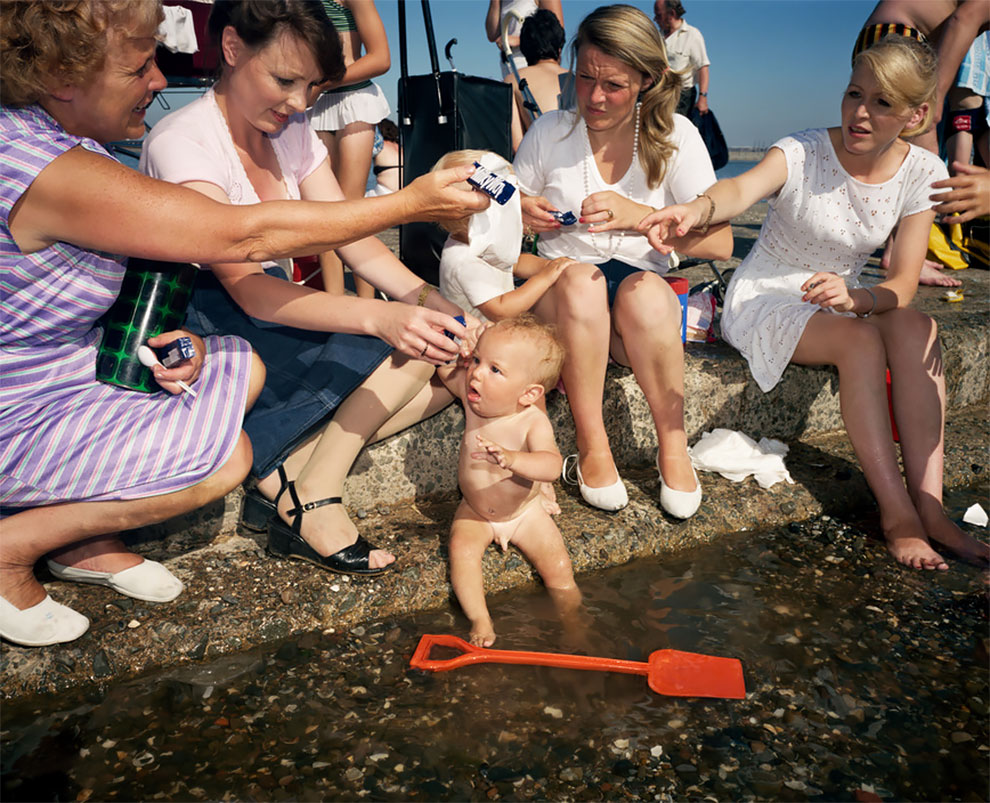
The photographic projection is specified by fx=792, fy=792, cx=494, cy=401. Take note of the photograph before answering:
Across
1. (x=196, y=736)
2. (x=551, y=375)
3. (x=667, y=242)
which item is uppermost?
(x=667, y=242)

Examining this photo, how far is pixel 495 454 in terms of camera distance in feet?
7.82

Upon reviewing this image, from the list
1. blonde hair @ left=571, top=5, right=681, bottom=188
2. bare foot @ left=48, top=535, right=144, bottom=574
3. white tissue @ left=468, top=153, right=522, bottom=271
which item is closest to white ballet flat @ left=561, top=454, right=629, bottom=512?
white tissue @ left=468, top=153, right=522, bottom=271

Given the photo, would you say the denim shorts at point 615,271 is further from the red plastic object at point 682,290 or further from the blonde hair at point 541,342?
the blonde hair at point 541,342

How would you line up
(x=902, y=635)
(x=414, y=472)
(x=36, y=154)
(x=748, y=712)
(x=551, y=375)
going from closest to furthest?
(x=36, y=154), (x=748, y=712), (x=902, y=635), (x=551, y=375), (x=414, y=472)

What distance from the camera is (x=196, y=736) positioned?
195 centimetres

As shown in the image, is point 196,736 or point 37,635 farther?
point 37,635

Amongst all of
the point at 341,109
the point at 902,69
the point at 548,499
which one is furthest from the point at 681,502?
the point at 341,109

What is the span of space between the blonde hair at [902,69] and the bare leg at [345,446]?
195 cm

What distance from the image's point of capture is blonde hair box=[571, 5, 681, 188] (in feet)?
9.43

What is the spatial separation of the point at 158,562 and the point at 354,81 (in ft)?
8.01

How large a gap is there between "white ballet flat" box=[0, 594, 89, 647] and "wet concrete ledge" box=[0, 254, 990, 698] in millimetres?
29

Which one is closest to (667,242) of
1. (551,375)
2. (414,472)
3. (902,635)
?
(551,375)

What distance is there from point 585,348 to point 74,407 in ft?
5.32

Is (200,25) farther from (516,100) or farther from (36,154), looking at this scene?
(36,154)
